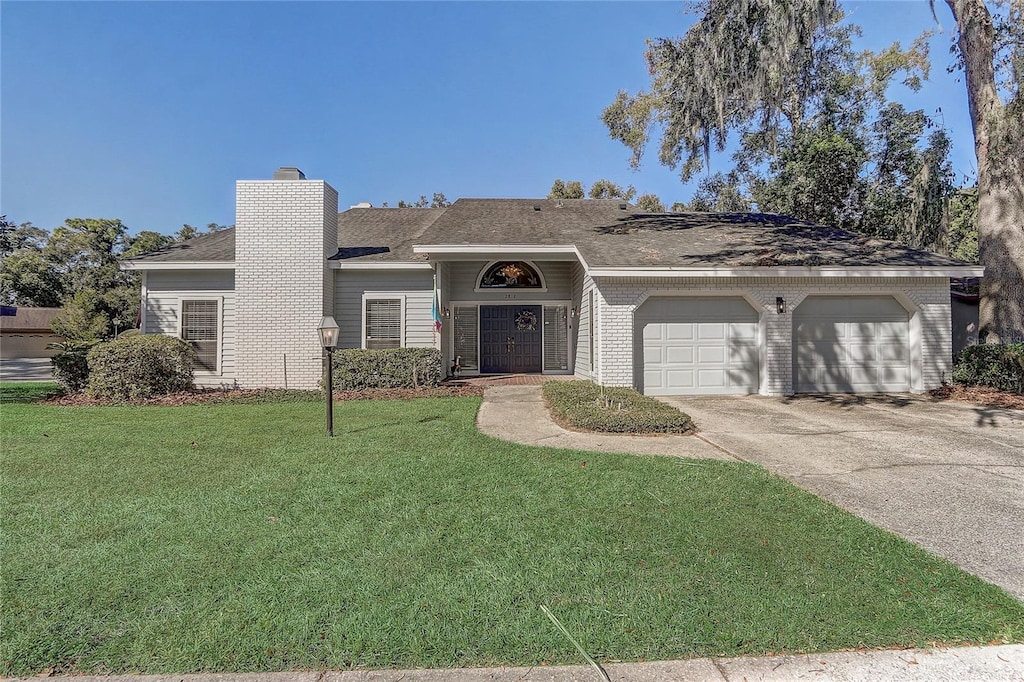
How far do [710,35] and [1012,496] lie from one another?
13048 millimetres

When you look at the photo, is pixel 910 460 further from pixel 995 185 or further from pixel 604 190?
pixel 604 190

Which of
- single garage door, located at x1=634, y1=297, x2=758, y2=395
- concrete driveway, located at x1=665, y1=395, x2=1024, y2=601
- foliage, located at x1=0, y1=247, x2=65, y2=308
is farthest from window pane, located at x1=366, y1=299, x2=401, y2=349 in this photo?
foliage, located at x1=0, y1=247, x2=65, y2=308

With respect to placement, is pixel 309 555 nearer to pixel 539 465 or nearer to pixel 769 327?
pixel 539 465

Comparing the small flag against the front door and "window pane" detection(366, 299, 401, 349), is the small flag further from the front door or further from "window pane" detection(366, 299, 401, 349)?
the front door

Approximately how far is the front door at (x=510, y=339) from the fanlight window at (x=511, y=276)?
23.1 inches

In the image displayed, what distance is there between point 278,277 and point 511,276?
232 inches

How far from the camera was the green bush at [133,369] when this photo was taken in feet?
32.2

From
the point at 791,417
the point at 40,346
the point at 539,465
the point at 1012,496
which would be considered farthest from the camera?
the point at 40,346

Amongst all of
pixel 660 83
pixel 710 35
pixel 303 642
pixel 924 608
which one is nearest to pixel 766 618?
pixel 924 608

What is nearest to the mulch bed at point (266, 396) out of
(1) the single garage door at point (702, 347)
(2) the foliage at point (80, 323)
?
(2) the foliage at point (80, 323)

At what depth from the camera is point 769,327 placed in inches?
401

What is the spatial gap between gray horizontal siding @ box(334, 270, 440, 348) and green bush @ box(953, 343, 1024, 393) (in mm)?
11614

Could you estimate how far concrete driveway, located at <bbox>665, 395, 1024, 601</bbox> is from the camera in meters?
3.46

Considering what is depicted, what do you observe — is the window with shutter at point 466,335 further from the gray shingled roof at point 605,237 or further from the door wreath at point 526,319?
the gray shingled roof at point 605,237
